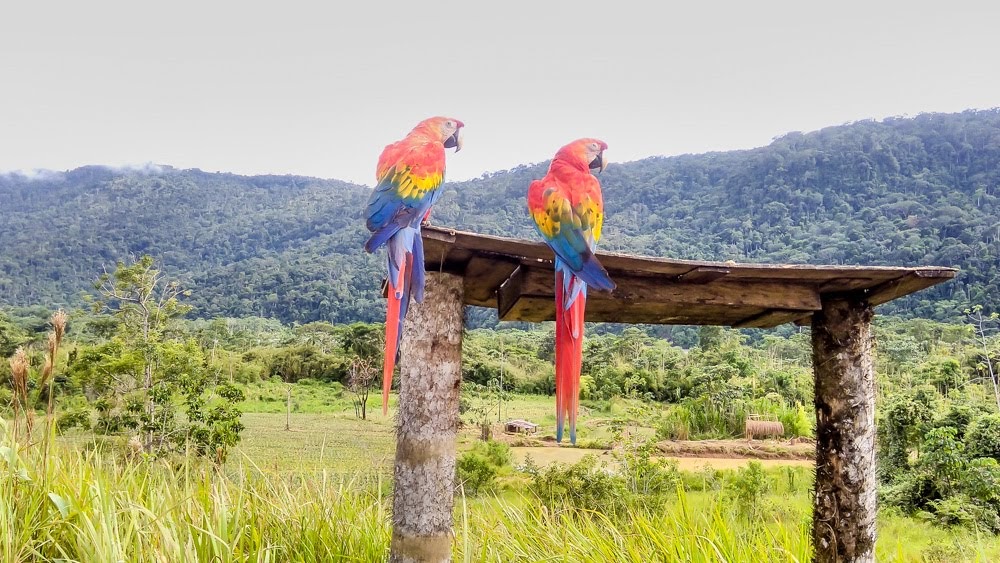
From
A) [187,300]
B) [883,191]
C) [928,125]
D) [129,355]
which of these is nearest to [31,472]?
[129,355]

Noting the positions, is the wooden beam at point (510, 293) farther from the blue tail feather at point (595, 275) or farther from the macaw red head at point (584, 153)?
the macaw red head at point (584, 153)

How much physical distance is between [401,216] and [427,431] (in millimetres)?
583

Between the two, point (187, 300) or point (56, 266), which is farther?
point (56, 266)

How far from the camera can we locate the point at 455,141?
1.90m

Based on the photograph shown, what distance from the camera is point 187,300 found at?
2986 cm

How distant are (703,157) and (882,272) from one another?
47573 millimetres

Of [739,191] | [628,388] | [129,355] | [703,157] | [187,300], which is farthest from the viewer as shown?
[703,157]

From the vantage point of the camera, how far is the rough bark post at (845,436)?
1.93 meters

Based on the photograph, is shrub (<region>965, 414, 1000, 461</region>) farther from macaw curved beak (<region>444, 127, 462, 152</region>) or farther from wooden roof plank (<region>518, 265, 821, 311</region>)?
macaw curved beak (<region>444, 127, 462, 152</region>)

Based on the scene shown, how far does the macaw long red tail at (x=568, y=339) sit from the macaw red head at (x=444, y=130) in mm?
524

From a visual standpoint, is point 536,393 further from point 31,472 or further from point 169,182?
point 169,182

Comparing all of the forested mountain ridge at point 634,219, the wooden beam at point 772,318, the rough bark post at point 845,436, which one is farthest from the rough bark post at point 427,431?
the forested mountain ridge at point 634,219

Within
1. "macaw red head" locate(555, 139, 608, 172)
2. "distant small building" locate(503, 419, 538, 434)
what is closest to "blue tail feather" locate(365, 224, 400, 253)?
"macaw red head" locate(555, 139, 608, 172)

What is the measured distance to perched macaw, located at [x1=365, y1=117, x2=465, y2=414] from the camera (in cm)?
164
